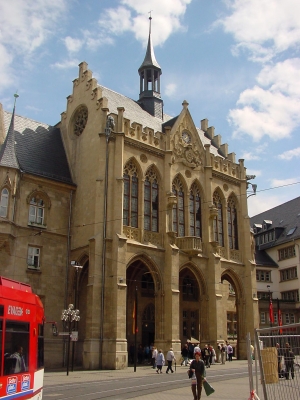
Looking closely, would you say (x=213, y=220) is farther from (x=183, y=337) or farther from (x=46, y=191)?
(x=46, y=191)

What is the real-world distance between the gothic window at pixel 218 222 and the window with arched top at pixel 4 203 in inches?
704

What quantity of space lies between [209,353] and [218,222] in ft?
41.0

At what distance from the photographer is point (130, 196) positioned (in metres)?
33.8

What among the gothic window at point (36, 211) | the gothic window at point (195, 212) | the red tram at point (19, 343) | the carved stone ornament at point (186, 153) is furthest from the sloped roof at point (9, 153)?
the red tram at point (19, 343)

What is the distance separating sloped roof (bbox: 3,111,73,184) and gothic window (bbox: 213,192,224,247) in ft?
42.8

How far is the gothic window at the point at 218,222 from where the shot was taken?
40.0 m

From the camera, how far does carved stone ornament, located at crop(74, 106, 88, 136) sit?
1449 inches

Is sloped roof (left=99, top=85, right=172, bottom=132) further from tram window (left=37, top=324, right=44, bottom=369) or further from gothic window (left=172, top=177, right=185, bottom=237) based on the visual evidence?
tram window (left=37, top=324, right=44, bottom=369)

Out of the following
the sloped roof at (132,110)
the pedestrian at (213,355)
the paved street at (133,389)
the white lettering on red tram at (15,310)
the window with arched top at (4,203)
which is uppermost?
the sloped roof at (132,110)

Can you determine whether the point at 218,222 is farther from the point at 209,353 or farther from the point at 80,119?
the point at 80,119

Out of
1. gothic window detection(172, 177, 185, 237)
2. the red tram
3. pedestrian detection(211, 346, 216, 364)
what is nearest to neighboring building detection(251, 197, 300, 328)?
pedestrian detection(211, 346, 216, 364)

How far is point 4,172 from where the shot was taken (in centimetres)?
2983

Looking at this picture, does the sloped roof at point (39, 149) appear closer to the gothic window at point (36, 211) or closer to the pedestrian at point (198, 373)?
the gothic window at point (36, 211)

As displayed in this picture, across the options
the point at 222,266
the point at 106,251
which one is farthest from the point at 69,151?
the point at 222,266
